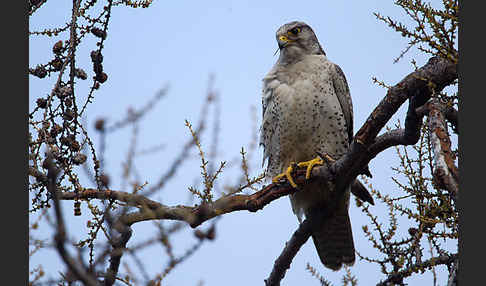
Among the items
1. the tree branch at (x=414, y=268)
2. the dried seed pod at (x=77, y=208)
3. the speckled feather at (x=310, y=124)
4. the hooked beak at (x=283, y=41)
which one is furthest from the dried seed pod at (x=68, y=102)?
the hooked beak at (x=283, y=41)

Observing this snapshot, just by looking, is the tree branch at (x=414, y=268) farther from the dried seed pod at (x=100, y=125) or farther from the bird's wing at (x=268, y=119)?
the dried seed pod at (x=100, y=125)

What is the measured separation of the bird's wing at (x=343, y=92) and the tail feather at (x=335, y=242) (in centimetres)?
79

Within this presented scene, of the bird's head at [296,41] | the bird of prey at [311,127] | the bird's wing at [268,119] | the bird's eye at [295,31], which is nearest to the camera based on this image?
the bird of prey at [311,127]

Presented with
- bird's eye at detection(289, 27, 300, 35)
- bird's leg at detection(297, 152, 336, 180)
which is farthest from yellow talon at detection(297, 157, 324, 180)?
bird's eye at detection(289, 27, 300, 35)

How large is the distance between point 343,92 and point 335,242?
1.40 m

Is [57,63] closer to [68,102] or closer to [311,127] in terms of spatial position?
[68,102]

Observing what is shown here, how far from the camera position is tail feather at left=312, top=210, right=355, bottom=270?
4711 mm

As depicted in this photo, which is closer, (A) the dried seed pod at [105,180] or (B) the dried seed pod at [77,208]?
(A) the dried seed pod at [105,180]

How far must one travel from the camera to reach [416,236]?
350 centimetres

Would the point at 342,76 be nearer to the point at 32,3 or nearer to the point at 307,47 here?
the point at 307,47

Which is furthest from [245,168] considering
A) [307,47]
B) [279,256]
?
[307,47]

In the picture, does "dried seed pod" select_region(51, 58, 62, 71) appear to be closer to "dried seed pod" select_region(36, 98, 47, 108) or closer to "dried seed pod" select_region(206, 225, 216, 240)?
"dried seed pod" select_region(36, 98, 47, 108)

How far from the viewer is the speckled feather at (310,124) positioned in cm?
432

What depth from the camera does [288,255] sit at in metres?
3.98
